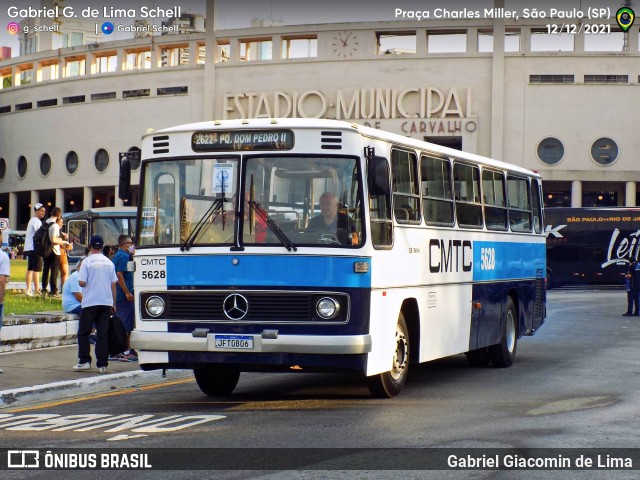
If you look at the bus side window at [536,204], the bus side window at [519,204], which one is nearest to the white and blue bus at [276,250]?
the bus side window at [519,204]

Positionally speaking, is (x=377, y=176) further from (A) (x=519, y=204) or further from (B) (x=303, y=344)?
(A) (x=519, y=204)

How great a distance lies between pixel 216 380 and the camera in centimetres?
1291

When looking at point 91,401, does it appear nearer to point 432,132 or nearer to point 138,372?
point 138,372

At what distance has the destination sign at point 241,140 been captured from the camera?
37.4 feet

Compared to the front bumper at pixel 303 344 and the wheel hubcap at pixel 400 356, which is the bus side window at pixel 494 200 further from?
the front bumper at pixel 303 344

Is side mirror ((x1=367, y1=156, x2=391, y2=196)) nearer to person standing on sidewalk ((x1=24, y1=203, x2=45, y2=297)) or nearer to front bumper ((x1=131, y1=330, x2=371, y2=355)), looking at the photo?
front bumper ((x1=131, y1=330, x2=371, y2=355))

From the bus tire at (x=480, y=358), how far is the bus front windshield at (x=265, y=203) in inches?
224

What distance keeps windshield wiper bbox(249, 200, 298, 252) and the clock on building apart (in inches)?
2449

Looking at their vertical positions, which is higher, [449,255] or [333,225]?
[333,225]

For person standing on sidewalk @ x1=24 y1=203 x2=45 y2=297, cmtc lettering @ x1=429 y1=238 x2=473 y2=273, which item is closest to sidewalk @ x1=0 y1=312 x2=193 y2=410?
cmtc lettering @ x1=429 y1=238 x2=473 y2=273

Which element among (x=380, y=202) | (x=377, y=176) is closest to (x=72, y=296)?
(x=380, y=202)

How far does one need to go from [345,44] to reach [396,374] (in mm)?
61956

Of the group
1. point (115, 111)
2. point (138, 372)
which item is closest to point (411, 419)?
point (138, 372)

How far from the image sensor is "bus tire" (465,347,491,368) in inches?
643
